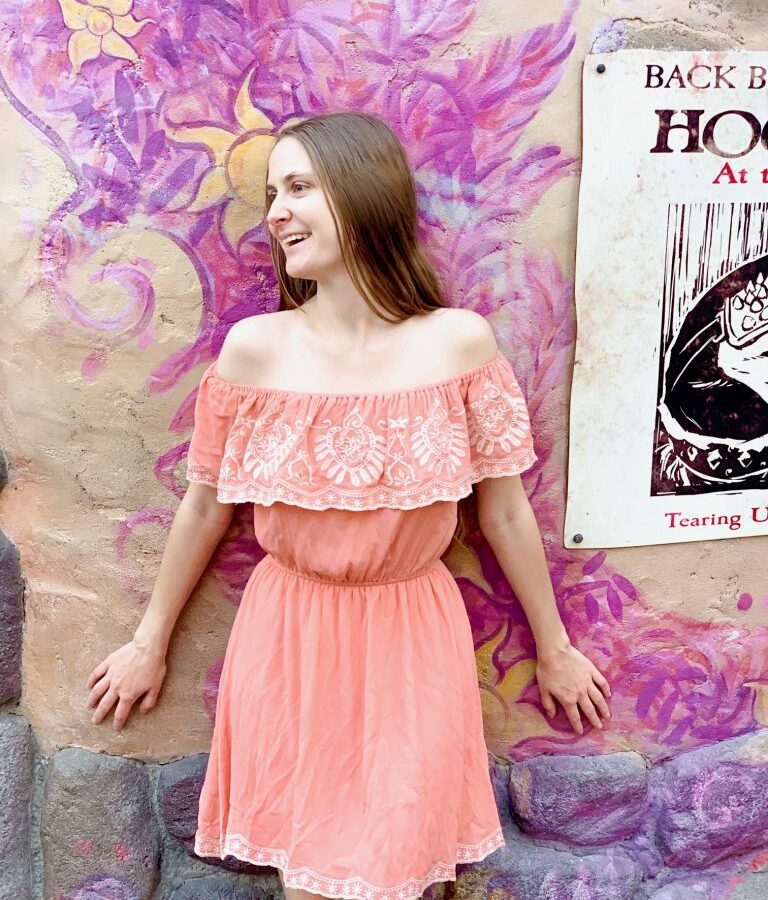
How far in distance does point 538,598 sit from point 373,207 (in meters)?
0.76

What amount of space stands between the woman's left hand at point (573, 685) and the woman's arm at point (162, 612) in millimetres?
667

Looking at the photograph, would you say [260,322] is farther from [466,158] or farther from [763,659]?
[763,659]

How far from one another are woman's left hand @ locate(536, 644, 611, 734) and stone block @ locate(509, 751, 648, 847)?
0.29 ft

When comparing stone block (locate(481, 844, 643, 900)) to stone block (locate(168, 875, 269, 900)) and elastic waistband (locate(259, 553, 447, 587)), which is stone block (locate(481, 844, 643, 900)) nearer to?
stone block (locate(168, 875, 269, 900))

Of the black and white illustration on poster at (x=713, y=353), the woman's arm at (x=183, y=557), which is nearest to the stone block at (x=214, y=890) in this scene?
the woman's arm at (x=183, y=557)

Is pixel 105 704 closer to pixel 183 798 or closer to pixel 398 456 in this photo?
pixel 183 798

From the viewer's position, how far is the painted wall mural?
5.61 ft

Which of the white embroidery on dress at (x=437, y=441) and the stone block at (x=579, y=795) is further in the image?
the stone block at (x=579, y=795)

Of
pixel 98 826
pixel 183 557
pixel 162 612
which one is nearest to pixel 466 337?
pixel 183 557

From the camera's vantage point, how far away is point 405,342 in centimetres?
167

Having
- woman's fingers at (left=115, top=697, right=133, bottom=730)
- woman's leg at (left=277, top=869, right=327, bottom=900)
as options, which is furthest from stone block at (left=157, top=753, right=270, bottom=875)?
woman's leg at (left=277, top=869, right=327, bottom=900)

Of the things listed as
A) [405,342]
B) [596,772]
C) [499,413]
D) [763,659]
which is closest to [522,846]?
[596,772]

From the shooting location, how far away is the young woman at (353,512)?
1.61 meters

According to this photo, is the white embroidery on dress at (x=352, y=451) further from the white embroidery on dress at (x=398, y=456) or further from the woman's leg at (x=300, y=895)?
the woman's leg at (x=300, y=895)
